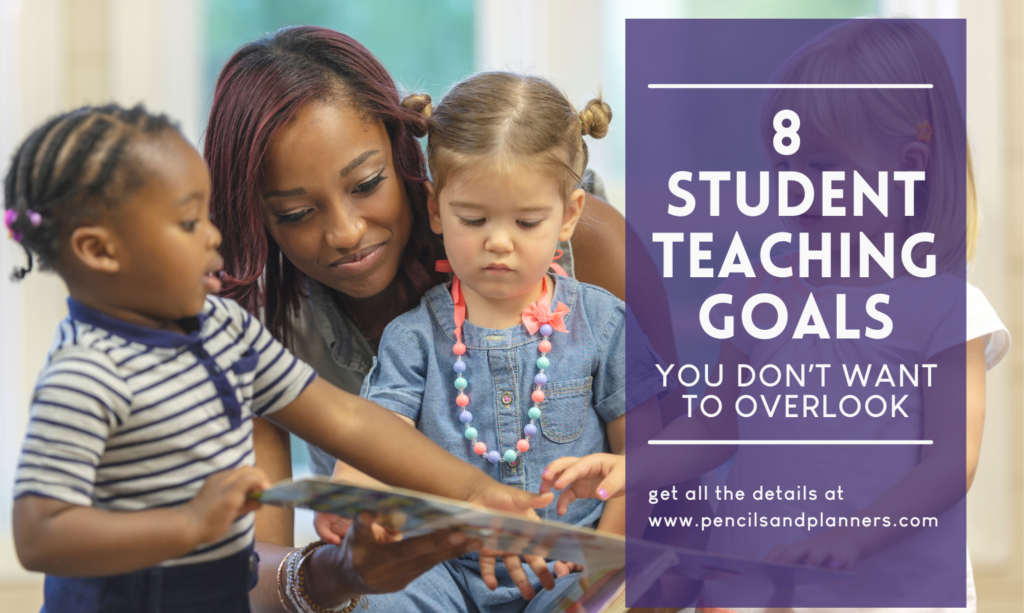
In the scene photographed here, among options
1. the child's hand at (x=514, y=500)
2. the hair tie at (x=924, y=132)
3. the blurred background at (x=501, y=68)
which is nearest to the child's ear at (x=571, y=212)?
the child's hand at (x=514, y=500)

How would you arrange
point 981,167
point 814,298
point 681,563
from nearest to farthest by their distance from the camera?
point 681,563 → point 814,298 → point 981,167

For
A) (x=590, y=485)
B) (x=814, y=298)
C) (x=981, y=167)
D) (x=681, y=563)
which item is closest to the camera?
(x=681, y=563)

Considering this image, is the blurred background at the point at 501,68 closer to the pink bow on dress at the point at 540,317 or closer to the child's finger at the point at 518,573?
the pink bow on dress at the point at 540,317

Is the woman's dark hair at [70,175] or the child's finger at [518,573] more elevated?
the woman's dark hair at [70,175]

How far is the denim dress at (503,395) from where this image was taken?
106 centimetres

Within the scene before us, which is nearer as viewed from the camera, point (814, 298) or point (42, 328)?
point (814, 298)

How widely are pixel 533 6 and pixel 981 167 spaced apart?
4.28 feet

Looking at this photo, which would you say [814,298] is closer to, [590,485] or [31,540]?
[590,485]

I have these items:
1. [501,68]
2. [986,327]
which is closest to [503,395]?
[986,327]

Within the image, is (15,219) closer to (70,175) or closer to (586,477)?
(70,175)

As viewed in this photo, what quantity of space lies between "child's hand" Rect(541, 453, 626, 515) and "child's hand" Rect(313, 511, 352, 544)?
8.4 inches

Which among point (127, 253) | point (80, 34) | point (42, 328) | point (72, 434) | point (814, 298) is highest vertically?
point (80, 34)

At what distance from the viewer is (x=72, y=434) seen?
598 mm

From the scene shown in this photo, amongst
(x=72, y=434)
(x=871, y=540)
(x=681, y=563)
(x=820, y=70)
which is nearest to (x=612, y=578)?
(x=681, y=563)
